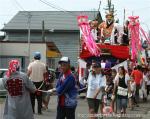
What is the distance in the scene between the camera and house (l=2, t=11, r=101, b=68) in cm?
6034

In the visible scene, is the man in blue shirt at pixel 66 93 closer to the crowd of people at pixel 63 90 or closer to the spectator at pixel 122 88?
the crowd of people at pixel 63 90

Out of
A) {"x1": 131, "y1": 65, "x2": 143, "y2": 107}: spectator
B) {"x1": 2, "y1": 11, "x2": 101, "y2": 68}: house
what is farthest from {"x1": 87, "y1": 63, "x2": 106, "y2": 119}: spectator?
{"x1": 2, "y1": 11, "x2": 101, "y2": 68}: house

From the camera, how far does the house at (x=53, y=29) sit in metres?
60.3

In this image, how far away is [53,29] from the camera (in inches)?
2372

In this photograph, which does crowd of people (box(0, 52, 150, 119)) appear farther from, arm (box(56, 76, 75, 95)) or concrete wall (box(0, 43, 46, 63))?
concrete wall (box(0, 43, 46, 63))

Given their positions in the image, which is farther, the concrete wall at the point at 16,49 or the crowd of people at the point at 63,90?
the concrete wall at the point at 16,49

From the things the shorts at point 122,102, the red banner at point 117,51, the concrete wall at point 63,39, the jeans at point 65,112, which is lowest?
the shorts at point 122,102

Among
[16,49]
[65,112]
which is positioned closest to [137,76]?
[65,112]

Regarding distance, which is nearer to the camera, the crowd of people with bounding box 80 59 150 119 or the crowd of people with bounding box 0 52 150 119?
the crowd of people with bounding box 0 52 150 119

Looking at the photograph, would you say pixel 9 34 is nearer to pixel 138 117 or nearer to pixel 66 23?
pixel 66 23

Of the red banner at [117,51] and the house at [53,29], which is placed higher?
the house at [53,29]

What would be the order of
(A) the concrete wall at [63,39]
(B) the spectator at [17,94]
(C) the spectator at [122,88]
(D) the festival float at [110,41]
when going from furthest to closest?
(A) the concrete wall at [63,39]
(D) the festival float at [110,41]
(C) the spectator at [122,88]
(B) the spectator at [17,94]


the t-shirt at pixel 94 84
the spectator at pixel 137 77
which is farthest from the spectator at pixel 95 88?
the spectator at pixel 137 77

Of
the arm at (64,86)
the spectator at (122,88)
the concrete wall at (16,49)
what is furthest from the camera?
the concrete wall at (16,49)
